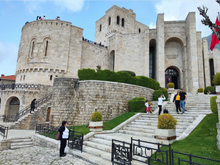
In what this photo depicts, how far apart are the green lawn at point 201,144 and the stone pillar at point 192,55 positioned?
1629 cm

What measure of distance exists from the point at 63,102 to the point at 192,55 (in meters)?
19.8

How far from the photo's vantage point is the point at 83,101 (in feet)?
44.9

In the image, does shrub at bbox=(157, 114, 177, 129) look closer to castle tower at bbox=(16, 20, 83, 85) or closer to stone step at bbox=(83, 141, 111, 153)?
stone step at bbox=(83, 141, 111, 153)

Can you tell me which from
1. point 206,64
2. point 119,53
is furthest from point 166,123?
point 206,64

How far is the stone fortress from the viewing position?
13.8 meters

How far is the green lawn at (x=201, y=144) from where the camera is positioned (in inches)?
187

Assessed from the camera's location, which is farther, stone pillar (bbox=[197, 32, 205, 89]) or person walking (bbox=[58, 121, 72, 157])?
stone pillar (bbox=[197, 32, 205, 89])

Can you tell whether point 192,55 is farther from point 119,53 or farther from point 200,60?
point 119,53

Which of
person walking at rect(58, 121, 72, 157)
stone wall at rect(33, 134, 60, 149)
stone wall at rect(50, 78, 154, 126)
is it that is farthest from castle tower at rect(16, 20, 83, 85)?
person walking at rect(58, 121, 72, 157)

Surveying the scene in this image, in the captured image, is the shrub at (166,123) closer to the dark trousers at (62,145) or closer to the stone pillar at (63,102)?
the dark trousers at (62,145)

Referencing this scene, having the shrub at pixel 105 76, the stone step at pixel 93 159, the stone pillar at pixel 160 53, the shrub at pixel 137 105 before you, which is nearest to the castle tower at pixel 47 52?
the shrub at pixel 105 76

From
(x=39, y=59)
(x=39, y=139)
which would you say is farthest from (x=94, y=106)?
(x=39, y=59)

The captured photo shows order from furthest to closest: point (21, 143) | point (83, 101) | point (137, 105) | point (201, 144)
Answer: point (137, 105), point (83, 101), point (21, 143), point (201, 144)

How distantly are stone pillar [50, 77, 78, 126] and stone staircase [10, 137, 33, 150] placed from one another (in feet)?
8.73
